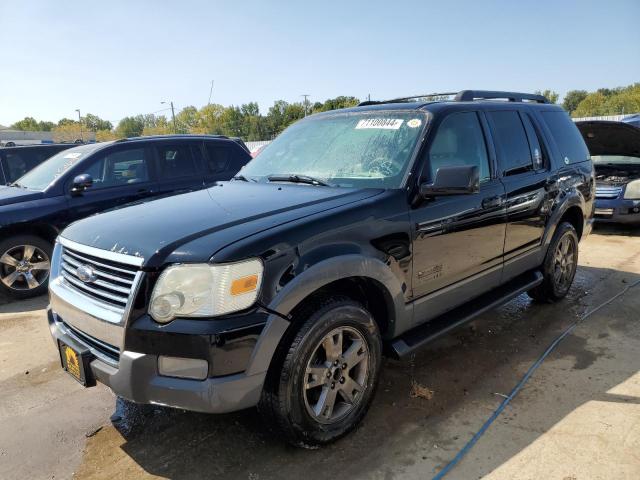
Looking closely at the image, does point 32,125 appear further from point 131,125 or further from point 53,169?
point 53,169

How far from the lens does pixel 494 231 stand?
3686mm

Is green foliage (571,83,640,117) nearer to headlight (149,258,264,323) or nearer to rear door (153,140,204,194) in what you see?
rear door (153,140,204,194)

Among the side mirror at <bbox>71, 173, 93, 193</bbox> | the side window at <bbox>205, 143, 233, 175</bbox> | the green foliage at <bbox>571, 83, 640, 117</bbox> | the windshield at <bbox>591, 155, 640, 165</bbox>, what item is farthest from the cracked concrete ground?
the green foliage at <bbox>571, 83, 640, 117</bbox>

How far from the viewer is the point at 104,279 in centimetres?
247

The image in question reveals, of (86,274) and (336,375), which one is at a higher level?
(86,274)

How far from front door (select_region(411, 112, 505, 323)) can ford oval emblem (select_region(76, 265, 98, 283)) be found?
184 centimetres

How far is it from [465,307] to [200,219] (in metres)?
2.06

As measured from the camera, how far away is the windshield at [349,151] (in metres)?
3.16

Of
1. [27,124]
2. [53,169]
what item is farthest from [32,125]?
[53,169]

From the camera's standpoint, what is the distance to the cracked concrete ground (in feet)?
8.38

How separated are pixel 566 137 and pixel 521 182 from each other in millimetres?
1309

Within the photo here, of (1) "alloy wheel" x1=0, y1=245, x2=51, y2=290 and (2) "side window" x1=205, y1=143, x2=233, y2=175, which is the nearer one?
(1) "alloy wheel" x1=0, y1=245, x2=51, y2=290

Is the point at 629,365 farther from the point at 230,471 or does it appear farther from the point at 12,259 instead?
the point at 12,259

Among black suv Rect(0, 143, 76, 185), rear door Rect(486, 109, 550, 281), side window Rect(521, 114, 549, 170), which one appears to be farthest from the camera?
black suv Rect(0, 143, 76, 185)
